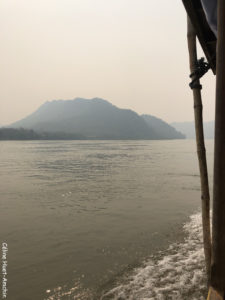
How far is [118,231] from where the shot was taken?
12.2 meters

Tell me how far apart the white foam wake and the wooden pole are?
445 cm

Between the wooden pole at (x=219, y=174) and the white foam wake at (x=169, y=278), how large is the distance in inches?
175

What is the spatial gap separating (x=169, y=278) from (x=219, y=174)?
20.1 ft

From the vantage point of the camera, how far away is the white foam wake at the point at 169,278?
6.99 metres

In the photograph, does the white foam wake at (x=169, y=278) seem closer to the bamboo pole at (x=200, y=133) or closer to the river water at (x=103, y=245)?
the river water at (x=103, y=245)

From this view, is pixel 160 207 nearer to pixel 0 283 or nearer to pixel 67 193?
pixel 67 193

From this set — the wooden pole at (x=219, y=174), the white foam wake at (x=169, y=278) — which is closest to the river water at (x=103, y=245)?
the white foam wake at (x=169, y=278)

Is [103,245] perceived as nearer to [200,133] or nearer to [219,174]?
[200,133]

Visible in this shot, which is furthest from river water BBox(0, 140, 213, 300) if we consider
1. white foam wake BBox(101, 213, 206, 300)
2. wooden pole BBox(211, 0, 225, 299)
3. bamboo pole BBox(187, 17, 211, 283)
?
wooden pole BBox(211, 0, 225, 299)

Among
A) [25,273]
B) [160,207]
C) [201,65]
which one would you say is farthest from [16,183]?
[201,65]

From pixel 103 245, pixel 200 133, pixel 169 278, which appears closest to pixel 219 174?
pixel 200 133

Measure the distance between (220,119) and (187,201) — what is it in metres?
16.6

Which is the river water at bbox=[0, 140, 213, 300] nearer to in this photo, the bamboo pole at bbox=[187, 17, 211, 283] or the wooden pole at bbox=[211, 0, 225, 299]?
the bamboo pole at bbox=[187, 17, 211, 283]

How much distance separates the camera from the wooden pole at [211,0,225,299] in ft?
9.14
